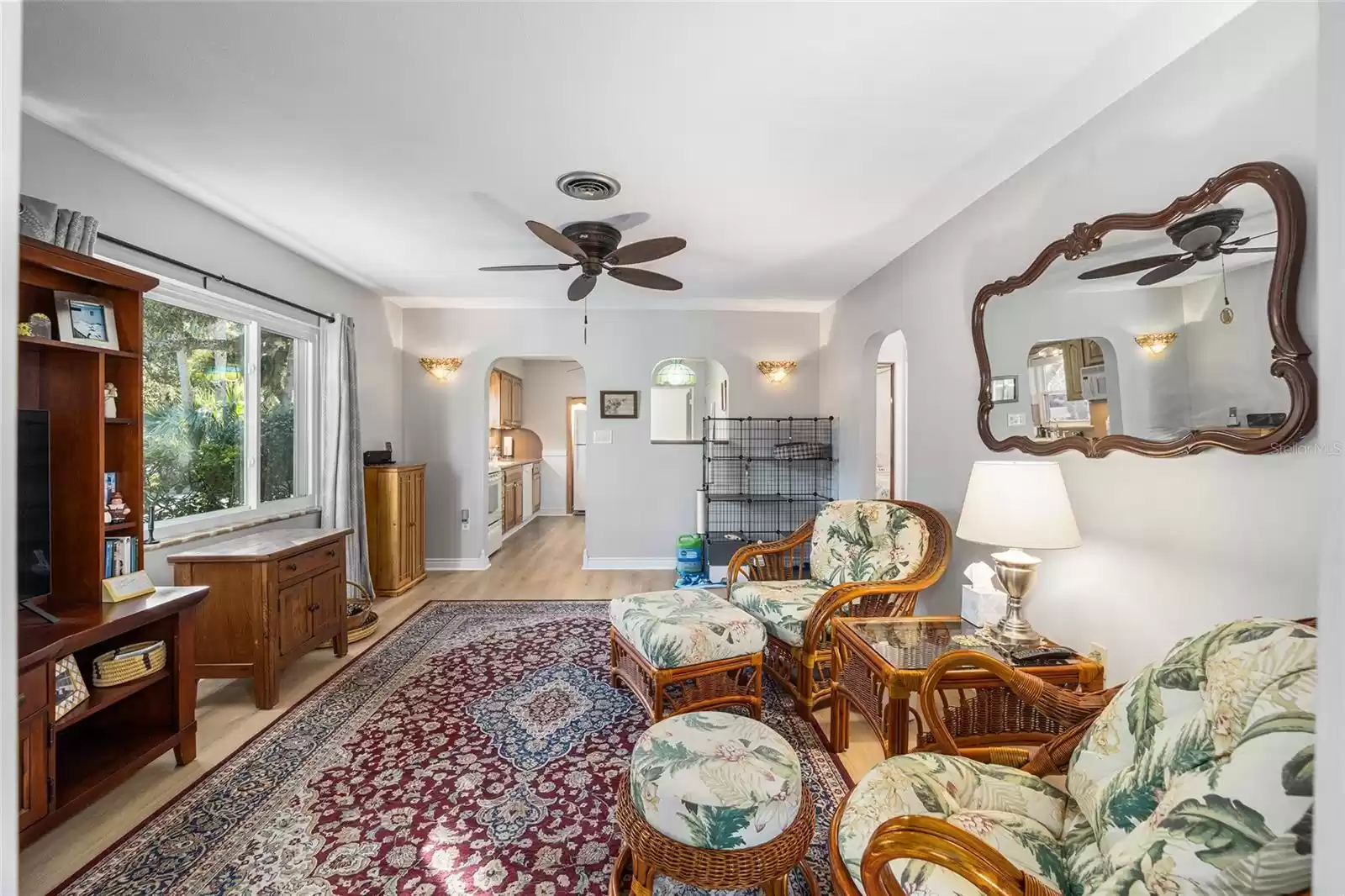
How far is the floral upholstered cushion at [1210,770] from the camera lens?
2.54ft

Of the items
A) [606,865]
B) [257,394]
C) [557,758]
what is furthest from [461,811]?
[257,394]

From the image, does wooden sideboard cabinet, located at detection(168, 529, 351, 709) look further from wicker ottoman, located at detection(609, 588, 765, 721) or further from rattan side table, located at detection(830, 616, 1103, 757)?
rattan side table, located at detection(830, 616, 1103, 757)

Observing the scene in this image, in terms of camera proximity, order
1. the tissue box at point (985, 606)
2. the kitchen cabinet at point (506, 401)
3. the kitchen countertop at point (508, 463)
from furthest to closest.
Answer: the kitchen cabinet at point (506, 401)
the kitchen countertop at point (508, 463)
the tissue box at point (985, 606)

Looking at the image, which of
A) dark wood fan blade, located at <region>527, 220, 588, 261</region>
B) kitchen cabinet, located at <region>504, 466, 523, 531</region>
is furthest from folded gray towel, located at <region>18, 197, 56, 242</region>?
kitchen cabinet, located at <region>504, 466, 523, 531</region>

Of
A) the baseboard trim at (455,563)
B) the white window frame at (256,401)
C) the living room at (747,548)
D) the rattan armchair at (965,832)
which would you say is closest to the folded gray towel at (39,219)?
the living room at (747,548)

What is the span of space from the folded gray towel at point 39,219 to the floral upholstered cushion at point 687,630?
259 centimetres

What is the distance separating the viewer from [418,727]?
2.39 m

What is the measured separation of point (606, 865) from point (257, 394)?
131 inches

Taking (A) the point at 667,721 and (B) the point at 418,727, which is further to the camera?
(B) the point at 418,727

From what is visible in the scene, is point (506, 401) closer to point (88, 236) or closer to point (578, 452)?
point (578, 452)

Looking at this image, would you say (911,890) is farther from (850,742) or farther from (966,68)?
(966,68)

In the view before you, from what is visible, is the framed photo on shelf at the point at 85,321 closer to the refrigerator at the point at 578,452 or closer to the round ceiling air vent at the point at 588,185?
the round ceiling air vent at the point at 588,185

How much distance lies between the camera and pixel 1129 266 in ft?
5.98

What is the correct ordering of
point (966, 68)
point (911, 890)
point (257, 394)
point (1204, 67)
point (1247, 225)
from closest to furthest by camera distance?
point (911, 890), point (1247, 225), point (1204, 67), point (966, 68), point (257, 394)
